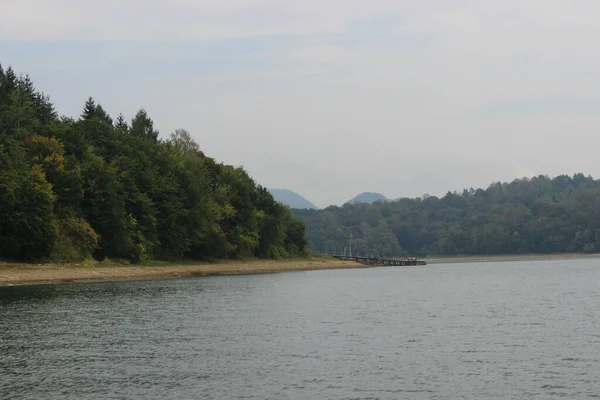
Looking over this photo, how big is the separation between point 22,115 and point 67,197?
3279 cm

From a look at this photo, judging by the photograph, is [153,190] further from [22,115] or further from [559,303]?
[559,303]

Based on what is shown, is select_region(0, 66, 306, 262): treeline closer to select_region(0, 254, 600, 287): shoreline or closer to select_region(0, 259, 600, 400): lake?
select_region(0, 254, 600, 287): shoreline

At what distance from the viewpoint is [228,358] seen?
36.9m

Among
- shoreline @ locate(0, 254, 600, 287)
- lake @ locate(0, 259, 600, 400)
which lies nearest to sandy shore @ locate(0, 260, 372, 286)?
shoreline @ locate(0, 254, 600, 287)

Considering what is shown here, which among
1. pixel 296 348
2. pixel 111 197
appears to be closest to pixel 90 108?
pixel 111 197

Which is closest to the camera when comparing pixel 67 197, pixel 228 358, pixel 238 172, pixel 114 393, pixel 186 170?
pixel 114 393

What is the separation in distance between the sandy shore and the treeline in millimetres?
3221

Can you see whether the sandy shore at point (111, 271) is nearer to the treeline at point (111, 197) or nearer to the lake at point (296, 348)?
the treeline at point (111, 197)

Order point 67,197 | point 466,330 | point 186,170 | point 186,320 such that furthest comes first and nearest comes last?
point 186,170
point 67,197
point 186,320
point 466,330

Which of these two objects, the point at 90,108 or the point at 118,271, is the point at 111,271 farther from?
the point at 90,108

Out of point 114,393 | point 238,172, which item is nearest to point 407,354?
point 114,393

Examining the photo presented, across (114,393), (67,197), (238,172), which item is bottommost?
(114,393)

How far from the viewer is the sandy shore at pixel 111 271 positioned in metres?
88.9

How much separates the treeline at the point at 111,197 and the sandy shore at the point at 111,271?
127 inches
